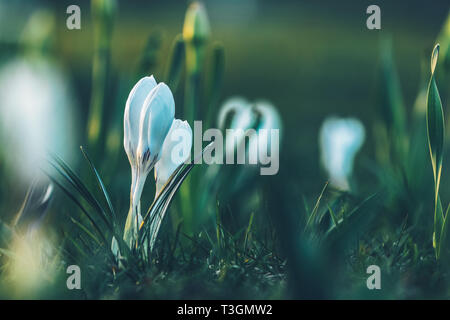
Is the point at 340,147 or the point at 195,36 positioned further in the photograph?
the point at 340,147

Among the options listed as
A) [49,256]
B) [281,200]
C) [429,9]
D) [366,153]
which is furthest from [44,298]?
[429,9]

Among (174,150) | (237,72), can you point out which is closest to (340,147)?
(174,150)

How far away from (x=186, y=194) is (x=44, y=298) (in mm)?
308

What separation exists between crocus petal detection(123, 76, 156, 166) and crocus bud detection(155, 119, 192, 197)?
32 millimetres

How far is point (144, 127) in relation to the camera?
0.52 meters

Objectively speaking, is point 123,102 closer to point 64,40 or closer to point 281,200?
point 281,200

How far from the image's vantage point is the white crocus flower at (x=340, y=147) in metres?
0.94

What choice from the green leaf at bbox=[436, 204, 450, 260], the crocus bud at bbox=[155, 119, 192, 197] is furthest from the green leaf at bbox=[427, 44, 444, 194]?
the crocus bud at bbox=[155, 119, 192, 197]

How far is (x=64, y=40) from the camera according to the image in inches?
120

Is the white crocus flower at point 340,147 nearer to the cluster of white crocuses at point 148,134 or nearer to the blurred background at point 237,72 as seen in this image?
the blurred background at point 237,72

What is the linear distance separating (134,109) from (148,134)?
28 mm

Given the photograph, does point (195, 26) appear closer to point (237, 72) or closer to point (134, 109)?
point (134, 109)

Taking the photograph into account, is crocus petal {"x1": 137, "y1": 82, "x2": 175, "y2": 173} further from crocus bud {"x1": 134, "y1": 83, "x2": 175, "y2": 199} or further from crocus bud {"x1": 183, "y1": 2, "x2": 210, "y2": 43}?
crocus bud {"x1": 183, "y1": 2, "x2": 210, "y2": 43}

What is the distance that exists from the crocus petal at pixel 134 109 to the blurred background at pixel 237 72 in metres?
0.10
